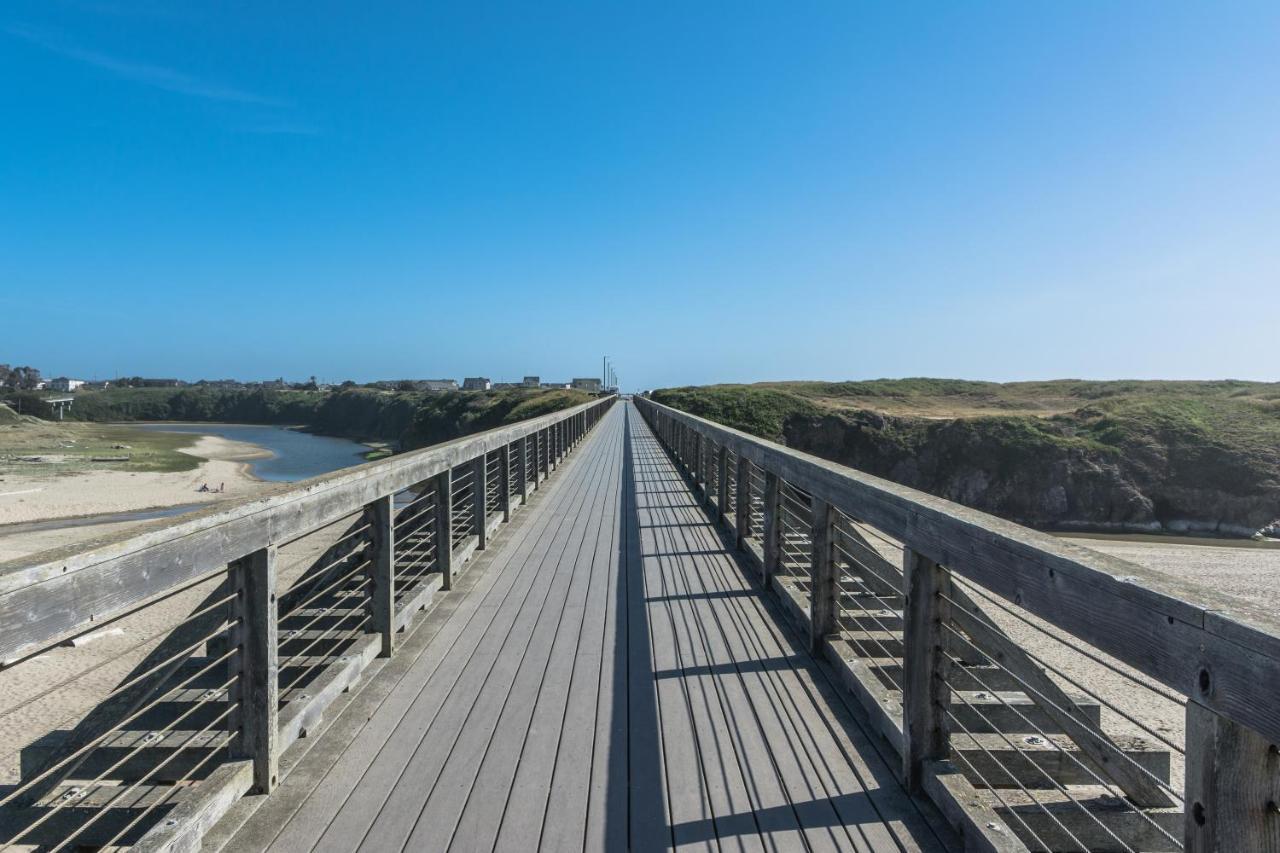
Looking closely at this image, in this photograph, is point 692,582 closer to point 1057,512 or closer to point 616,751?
point 616,751

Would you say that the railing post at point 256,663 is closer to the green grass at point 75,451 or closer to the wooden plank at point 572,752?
the wooden plank at point 572,752

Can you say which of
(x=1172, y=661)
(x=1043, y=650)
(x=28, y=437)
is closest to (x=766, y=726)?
(x=1172, y=661)

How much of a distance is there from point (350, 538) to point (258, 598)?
1250 millimetres

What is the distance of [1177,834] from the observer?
7.20 ft

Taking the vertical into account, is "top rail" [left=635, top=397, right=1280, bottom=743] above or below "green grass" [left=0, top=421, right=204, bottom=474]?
above

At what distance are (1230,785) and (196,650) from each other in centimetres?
287

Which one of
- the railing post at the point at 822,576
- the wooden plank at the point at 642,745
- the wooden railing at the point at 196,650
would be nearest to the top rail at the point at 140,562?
the wooden railing at the point at 196,650

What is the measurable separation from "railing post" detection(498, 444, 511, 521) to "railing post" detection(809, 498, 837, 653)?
3781 millimetres

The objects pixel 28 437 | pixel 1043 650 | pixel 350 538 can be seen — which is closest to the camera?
pixel 350 538

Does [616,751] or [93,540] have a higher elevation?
[93,540]

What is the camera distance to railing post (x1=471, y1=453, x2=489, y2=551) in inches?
219

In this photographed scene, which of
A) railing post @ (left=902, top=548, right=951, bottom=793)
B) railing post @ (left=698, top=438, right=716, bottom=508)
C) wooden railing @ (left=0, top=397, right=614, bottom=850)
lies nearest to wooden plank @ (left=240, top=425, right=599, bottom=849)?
wooden railing @ (left=0, top=397, right=614, bottom=850)

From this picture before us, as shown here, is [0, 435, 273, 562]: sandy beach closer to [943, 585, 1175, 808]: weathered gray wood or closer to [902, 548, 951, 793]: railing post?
[902, 548, 951, 793]: railing post

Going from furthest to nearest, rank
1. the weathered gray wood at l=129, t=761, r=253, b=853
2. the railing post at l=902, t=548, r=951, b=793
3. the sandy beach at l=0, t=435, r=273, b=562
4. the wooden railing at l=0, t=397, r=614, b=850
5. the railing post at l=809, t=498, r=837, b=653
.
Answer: the sandy beach at l=0, t=435, r=273, b=562
the railing post at l=809, t=498, r=837, b=653
the railing post at l=902, t=548, r=951, b=793
the weathered gray wood at l=129, t=761, r=253, b=853
the wooden railing at l=0, t=397, r=614, b=850
